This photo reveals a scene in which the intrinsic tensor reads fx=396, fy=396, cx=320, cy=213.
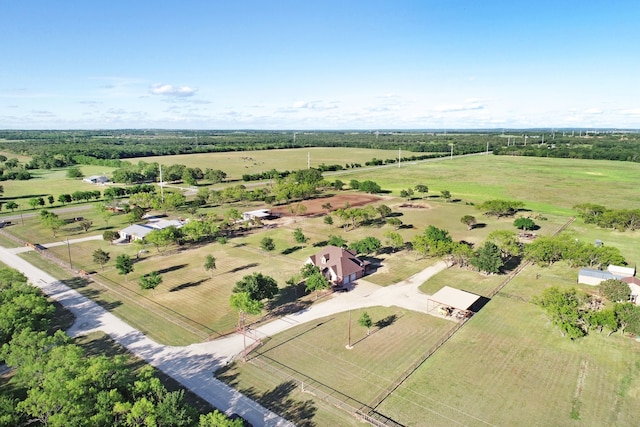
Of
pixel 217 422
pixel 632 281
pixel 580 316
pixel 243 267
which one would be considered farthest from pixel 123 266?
pixel 632 281

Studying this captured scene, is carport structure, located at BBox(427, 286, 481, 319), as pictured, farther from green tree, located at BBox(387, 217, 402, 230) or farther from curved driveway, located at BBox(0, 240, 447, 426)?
green tree, located at BBox(387, 217, 402, 230)

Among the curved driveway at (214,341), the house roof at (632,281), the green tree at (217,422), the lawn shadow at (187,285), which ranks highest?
the green tree at (217,422)

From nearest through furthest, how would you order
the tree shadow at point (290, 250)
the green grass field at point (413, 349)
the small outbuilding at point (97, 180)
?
the green grass field at point (413, 349), the tree shadow at point (290, 250), the small outbuilding at point (97, 180)

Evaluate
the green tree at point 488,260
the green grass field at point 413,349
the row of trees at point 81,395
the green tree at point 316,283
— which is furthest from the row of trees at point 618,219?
the row of trees at point 81,395

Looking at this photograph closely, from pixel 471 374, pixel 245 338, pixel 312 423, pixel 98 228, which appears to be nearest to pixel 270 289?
pixel 245 338

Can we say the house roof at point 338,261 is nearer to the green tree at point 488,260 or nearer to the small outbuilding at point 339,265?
the small outbuilding at point 339,265

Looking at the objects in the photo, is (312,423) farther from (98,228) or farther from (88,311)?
(98,228)
